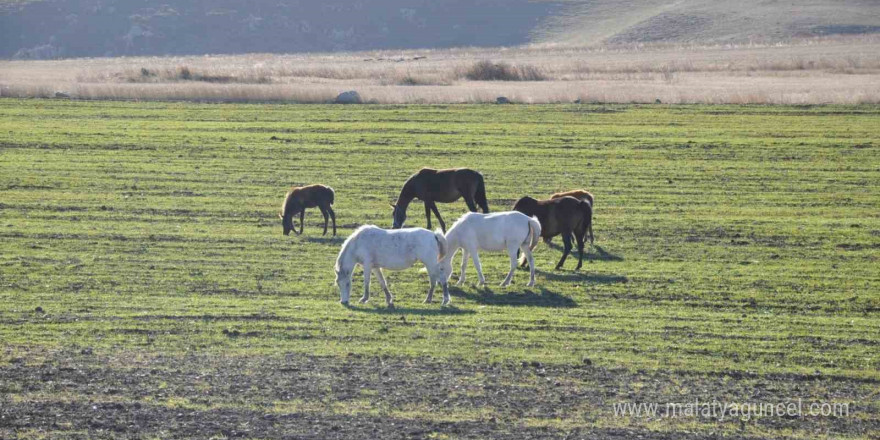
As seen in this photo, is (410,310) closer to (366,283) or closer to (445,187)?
(366,283)

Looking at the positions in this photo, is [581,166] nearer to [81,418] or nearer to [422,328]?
[422,328]

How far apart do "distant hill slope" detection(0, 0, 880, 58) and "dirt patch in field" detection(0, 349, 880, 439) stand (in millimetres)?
112336

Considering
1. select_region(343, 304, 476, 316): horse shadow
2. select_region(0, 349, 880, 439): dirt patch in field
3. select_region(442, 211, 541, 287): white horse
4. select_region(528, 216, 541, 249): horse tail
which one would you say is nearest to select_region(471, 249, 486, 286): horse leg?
select_region(442, 211, 541, 287): white horse

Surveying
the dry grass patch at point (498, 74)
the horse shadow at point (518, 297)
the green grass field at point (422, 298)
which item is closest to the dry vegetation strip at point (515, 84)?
the dry grass patch at point (498, 74)

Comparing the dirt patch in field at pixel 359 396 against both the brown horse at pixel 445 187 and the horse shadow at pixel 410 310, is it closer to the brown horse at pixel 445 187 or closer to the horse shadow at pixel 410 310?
the horse shadow at pixel 410 310

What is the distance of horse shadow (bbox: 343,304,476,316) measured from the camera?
15.7 m

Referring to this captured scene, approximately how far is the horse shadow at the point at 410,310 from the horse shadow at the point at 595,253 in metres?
4.66

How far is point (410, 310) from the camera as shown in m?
15.9

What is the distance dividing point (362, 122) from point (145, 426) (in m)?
29.6

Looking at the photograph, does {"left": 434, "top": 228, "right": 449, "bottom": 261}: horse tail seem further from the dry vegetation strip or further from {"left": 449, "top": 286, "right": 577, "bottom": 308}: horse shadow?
the dry vegetation strip

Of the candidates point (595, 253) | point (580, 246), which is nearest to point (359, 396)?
point (580, 246)

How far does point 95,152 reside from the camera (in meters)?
33.2

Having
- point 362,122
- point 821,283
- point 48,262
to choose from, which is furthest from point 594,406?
point 362,122

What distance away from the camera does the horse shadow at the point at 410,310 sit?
51.5ft
